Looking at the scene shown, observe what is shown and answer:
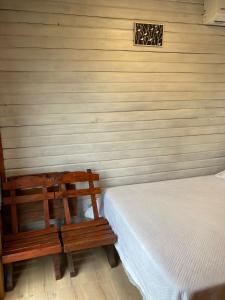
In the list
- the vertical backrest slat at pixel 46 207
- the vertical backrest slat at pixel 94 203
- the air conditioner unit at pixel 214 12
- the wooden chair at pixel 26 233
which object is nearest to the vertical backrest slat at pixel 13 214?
the wooden chair at pixel 26 233

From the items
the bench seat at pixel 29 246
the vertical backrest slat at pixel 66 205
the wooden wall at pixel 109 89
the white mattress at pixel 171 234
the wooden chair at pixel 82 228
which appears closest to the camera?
the white mattress at pixel 171 234

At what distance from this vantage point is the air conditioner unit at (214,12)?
90.7 inches

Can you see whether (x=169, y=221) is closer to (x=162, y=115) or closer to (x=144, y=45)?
(x=162, y=115)

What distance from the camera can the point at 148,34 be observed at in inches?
93.4

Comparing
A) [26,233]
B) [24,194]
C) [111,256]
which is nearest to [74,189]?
[24,194]

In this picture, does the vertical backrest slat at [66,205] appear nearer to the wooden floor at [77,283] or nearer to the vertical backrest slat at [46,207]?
the vertical backrest slat at [46,207]

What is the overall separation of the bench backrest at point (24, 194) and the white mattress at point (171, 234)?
55 centimetres

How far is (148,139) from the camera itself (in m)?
2.63

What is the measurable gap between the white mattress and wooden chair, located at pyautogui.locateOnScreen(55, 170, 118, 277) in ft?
0.34

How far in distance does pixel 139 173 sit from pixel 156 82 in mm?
945

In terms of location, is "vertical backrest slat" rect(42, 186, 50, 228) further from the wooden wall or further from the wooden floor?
the wooden floor

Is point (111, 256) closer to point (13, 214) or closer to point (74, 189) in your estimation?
point (74, 189)

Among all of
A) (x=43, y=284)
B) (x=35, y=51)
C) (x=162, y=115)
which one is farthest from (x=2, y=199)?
(x=162, y=115)

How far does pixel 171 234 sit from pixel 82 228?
837mm
